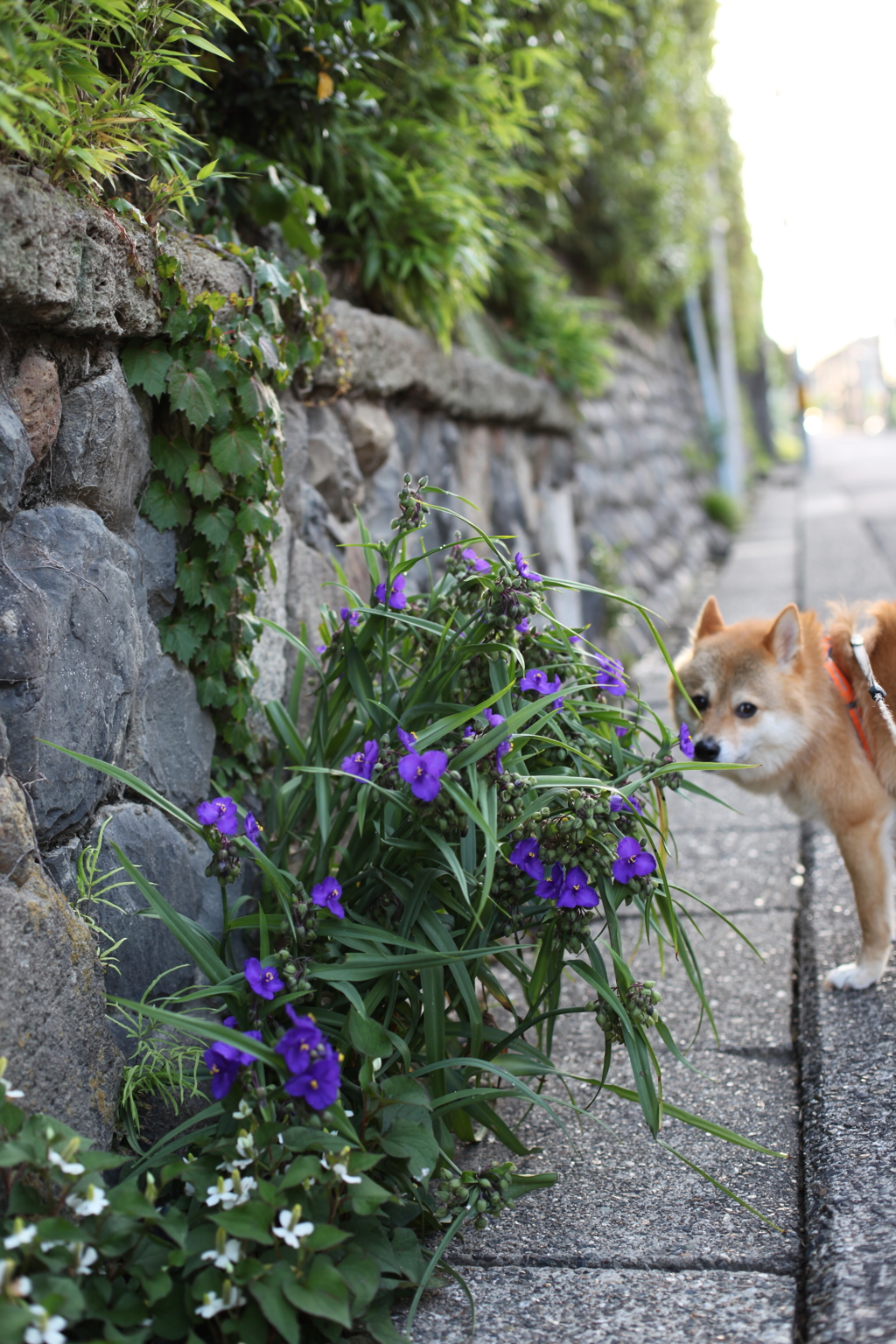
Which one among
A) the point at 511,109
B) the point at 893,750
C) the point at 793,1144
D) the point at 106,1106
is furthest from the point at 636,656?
the point at 106,1106

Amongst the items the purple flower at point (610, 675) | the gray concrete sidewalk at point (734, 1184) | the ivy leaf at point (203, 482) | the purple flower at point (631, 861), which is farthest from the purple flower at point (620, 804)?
the ivy leaf at point (203, 482)

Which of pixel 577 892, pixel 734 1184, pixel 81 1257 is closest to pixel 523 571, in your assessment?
pixel 577 892

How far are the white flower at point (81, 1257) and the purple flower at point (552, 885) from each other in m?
0.74

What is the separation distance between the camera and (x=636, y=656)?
16.9ft

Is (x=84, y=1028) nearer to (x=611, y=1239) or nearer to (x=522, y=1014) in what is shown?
(x=611, y=1239)

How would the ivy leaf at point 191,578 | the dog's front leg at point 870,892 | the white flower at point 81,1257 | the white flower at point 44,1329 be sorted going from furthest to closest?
the dog's front leg at point 870,892, the ivy leaf at point 191,578, the white flower at point 81,1257, the white flower at point 44,1329

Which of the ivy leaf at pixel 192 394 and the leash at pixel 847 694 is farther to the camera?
the leash at pixel 847 694

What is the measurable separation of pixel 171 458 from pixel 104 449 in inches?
7.5

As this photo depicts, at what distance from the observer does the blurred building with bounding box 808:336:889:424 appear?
6731 cm

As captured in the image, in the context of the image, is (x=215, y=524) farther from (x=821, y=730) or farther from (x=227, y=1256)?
(x=821, y=730)

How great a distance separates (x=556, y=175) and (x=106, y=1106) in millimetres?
4304

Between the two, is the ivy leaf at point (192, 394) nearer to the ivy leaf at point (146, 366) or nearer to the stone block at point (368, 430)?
the ivy leaf at point (146, 366)

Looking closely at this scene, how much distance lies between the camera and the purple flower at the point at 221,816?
148cm

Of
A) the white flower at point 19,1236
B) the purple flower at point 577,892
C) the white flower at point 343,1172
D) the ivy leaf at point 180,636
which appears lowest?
the white flower at point 343,1172
